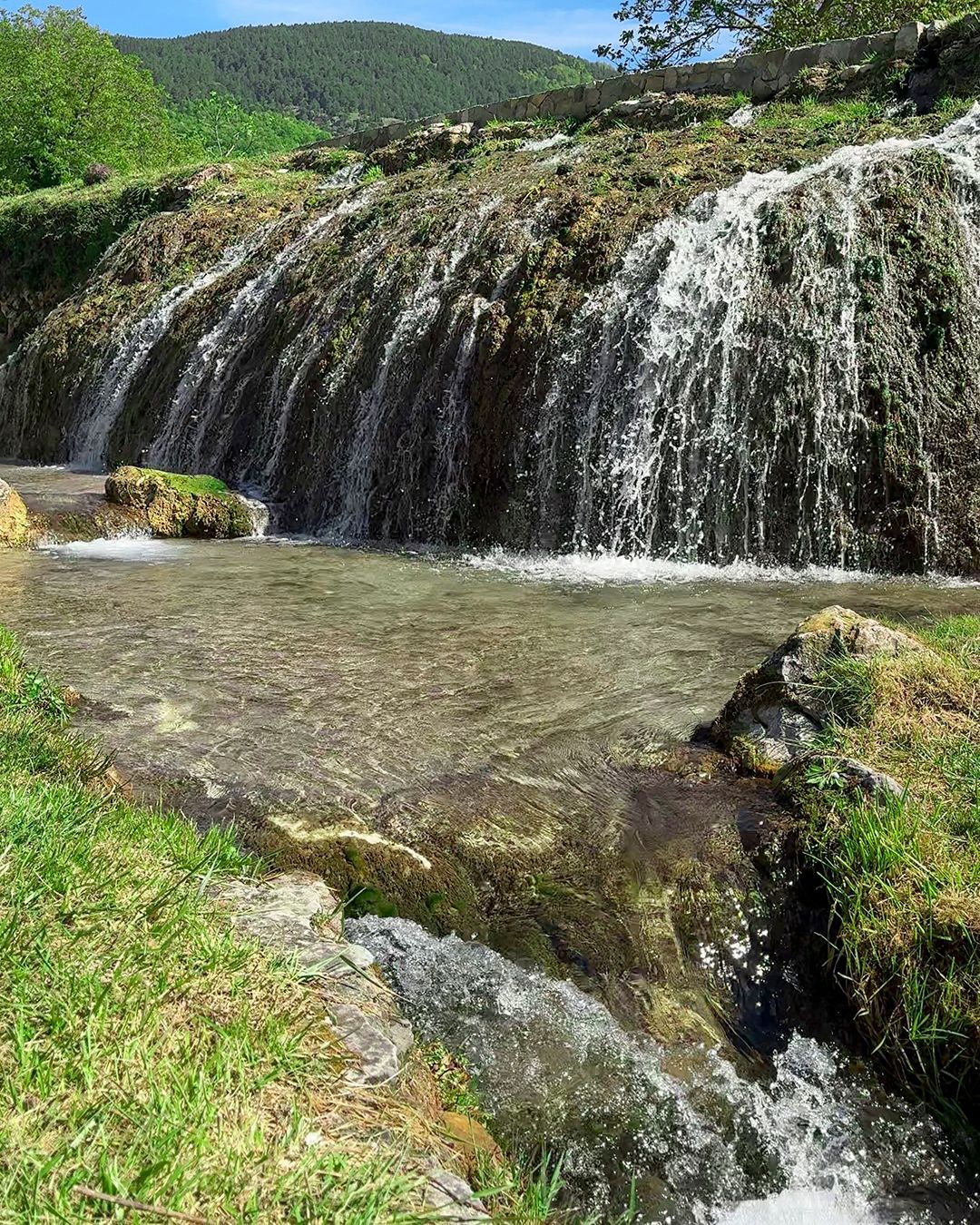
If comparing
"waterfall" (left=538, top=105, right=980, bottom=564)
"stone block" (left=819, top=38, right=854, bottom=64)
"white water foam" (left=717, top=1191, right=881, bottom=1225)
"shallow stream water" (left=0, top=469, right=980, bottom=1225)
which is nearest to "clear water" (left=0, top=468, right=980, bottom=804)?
"shallow stream water" (left=0, top=469, right=980, bottom=1225)

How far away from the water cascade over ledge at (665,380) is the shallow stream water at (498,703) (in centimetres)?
66

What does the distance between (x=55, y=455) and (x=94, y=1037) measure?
1576 cm

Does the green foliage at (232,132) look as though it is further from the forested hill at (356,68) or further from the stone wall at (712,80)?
the forested hill at (356,68)

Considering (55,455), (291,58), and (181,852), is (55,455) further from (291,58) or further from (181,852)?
(291,58)

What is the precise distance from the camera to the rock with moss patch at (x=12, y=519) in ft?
28.8

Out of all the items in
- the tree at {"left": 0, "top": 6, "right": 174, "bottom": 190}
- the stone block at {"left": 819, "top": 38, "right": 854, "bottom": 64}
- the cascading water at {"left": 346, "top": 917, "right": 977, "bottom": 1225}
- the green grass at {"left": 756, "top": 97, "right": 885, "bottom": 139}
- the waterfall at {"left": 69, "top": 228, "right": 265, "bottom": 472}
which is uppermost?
the tree at {"left": 0, "top": 6, "right": 174, "bottom": 190}

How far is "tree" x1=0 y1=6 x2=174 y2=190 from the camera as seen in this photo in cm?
2738

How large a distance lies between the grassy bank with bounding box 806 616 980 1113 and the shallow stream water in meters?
0.20

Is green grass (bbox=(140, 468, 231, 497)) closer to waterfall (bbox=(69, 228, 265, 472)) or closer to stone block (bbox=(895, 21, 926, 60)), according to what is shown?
waterfall (bbox=(69, 228, 265, 472))

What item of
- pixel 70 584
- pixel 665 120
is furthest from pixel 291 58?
pixel 70 584

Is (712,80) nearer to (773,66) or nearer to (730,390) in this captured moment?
(773,66)

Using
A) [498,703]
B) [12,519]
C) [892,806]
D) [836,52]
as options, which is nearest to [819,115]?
[836,52]

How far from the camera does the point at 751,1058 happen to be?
2.71 m

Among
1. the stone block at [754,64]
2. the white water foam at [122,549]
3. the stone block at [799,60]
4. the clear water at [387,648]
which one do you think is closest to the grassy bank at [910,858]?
the clear water at [387,648]
